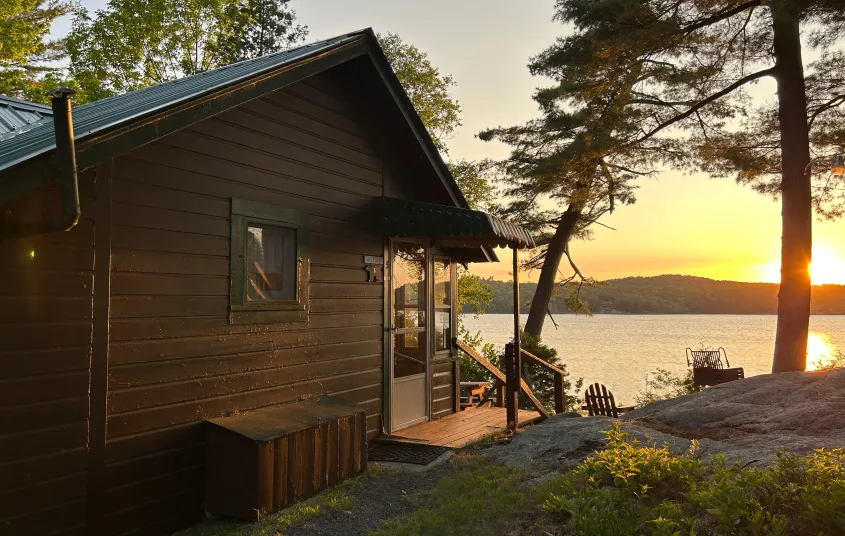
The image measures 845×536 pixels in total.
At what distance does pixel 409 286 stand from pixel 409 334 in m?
0.66

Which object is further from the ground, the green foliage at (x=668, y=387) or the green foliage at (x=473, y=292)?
the green foliage at (x=473, y=292)

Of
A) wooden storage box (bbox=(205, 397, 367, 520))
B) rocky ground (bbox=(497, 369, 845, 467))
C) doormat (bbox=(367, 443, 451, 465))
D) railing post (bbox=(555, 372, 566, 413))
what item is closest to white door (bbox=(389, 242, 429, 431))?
doormat (bbox=(367, 443, 451, 465))

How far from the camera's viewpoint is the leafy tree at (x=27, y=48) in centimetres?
2062

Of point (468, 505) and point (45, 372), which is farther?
point (468, 505)

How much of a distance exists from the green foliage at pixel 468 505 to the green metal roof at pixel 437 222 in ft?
9.03

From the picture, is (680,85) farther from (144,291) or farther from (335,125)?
(144,291)

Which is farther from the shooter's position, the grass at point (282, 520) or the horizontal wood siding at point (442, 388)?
the horizontal wood siding at point (442, 388)

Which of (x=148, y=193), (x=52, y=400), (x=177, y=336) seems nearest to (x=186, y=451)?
(x=177, y=336)

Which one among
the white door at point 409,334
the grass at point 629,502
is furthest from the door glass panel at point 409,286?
the grass at point 629,502

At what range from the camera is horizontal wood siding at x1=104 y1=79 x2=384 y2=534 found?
4.46 metres

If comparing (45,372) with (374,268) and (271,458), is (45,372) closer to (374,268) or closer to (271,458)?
(271,458)

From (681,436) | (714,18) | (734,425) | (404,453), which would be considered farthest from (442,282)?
(714,18)

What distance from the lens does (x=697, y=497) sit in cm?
356

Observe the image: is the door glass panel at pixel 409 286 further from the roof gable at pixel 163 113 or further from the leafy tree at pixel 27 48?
the leafy tree at pixel 27 48
